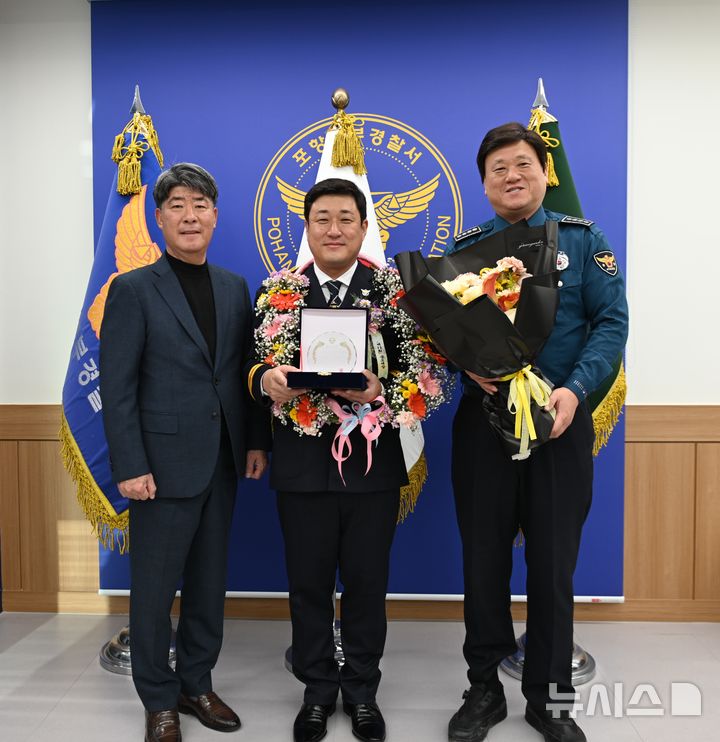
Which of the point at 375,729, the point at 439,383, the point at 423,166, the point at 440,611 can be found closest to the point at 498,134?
the point at 439,383

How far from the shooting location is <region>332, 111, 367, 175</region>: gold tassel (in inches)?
99.8

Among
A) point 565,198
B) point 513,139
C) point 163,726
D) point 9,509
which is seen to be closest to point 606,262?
point 513,139

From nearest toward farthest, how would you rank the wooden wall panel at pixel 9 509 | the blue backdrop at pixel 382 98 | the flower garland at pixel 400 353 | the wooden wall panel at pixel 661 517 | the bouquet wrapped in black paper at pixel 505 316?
the bouquet wrapped in black paper at pixel 505 316, the flower garland at pixel 400 353, the blue backdrop at pixel 382 98, the wooden wall panel at pixel 661 517, the wooden wall panel at pixel 9 509

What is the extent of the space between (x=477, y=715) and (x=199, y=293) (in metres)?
1.59

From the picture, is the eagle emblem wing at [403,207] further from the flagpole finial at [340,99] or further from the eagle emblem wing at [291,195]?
the flagpole finial at [340,99]

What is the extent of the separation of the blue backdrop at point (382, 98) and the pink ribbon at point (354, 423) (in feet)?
3.31

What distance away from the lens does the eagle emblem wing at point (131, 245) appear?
8.21 feet

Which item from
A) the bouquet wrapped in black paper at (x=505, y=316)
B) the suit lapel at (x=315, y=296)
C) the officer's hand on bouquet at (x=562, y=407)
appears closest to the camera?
the bouquet wrapped in black paper at (x=505, y=316)

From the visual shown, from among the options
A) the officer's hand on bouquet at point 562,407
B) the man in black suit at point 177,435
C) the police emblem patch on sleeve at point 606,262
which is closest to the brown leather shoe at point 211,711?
the man in black suit at point 177,435

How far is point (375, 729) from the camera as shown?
1992 mm

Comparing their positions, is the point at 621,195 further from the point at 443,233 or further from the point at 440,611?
the point at 440,611

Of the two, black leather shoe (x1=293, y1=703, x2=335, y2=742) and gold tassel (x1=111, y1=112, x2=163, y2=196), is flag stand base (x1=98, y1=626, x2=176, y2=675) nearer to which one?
black leather shoe (x1=293, y1=703, x2=335, y2=742)

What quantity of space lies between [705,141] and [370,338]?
6.49 ft

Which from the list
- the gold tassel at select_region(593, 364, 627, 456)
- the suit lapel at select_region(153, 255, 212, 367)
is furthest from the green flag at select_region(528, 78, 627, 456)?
the suit lapel at select_region(153, 255, 212, 367)
